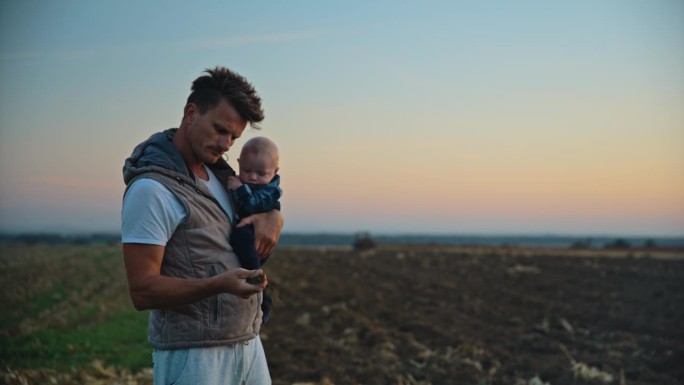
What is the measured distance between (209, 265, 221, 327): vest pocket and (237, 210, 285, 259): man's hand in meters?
0.24

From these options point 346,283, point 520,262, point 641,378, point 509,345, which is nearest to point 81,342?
point 509,345

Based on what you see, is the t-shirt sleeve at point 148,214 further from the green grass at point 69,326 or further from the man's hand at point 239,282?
the green grass at point 69,326

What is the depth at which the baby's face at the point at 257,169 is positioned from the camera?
3541 mm

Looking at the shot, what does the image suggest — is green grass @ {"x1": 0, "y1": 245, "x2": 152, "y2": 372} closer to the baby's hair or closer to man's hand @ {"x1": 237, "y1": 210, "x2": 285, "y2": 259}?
the baby's hair

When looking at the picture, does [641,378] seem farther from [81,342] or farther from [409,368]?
[81,342]

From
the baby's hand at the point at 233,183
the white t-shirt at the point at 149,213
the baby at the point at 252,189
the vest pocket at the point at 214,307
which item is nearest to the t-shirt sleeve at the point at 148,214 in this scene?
the white t-shirt at the point at 149,213

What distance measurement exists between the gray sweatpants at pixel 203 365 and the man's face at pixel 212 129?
822 millimetres

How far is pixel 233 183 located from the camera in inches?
135

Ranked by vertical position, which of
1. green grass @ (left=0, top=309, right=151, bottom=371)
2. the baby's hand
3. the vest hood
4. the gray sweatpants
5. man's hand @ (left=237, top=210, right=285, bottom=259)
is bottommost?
green grass @ (left=0, top=309, right=151, bottom=371)

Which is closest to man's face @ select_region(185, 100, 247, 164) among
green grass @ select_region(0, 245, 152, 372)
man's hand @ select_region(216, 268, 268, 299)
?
man's hand @ select_region(216, 268, 268, 299)

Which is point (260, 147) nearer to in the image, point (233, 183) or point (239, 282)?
point (233, 183)

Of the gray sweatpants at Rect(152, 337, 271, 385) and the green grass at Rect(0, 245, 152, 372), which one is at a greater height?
the gray sweatpants at Rect(152, 337, 271, 385)

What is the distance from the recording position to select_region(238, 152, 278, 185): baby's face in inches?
139

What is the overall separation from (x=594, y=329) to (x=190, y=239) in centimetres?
1281
